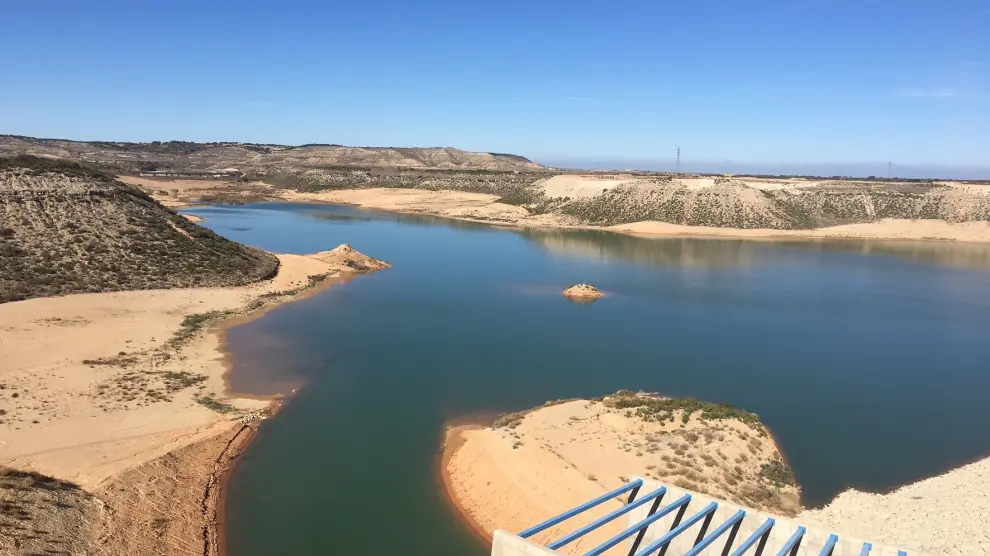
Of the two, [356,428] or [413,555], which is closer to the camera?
[413,555]

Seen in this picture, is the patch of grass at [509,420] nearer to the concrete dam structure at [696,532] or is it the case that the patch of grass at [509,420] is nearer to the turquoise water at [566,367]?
the turquoise water at [566,367]

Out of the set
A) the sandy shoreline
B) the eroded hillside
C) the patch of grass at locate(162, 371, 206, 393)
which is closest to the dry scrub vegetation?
the sandy shoreline

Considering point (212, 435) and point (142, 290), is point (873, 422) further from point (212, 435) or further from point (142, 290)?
point (142, 290)

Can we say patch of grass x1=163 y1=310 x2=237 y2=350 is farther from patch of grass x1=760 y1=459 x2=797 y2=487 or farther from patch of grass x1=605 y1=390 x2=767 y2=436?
patch of grass x1=760 y1=459 x2=797 y2=487

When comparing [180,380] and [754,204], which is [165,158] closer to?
[754,204]

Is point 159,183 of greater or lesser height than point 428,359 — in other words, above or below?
above

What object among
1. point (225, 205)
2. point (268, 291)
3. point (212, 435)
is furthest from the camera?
point (225, 205)

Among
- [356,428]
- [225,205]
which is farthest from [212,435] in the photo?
[225,205]
